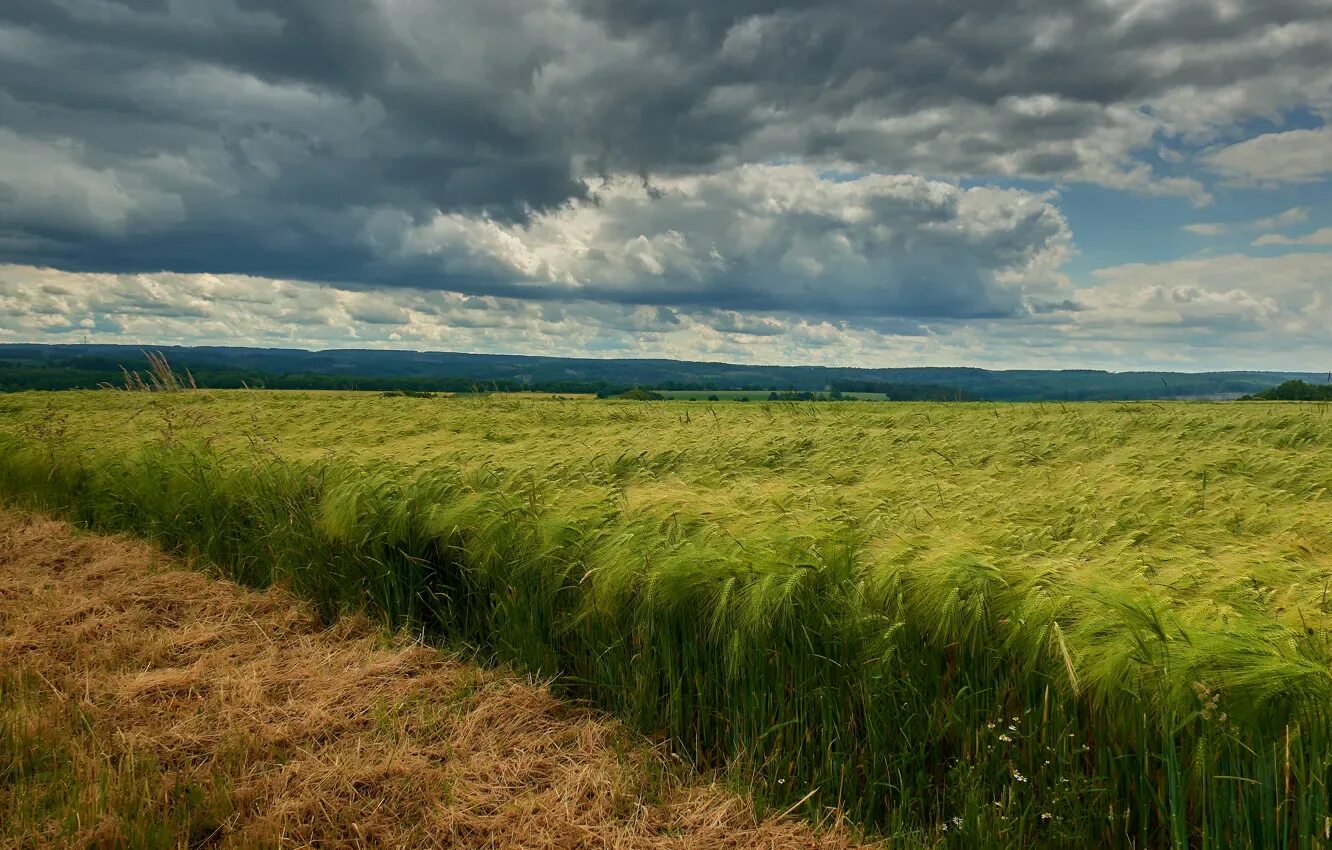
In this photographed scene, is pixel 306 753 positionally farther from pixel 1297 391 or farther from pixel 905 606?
pixel 1297 391

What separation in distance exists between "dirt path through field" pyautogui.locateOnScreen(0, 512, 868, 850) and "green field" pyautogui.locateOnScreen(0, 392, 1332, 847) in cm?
35

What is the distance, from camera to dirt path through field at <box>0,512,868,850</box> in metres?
3.25

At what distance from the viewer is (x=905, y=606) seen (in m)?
→ 3.35

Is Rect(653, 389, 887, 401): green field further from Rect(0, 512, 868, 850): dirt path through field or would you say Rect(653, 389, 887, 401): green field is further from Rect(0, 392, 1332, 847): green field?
Rect(0, 512, 868, 850): dirt path through field

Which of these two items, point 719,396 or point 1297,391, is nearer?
point 1297,391

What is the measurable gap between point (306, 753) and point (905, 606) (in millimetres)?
2913

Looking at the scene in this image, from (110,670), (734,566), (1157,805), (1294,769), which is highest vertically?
(734,566)

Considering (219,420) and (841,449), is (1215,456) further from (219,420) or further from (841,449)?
(219,420)

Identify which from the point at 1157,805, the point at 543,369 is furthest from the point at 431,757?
the point at 543,369

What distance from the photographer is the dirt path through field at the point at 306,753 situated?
3.25 metres

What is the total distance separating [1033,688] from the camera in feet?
10.0

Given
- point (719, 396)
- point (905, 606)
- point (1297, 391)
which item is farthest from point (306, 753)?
point (719, 396)

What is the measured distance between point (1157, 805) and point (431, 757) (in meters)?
3.08

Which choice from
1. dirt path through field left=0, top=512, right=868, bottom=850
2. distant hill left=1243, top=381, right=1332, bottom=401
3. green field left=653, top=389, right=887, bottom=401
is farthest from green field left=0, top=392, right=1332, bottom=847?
distant hill left=1243, top=381, right=1332, bottom=401
